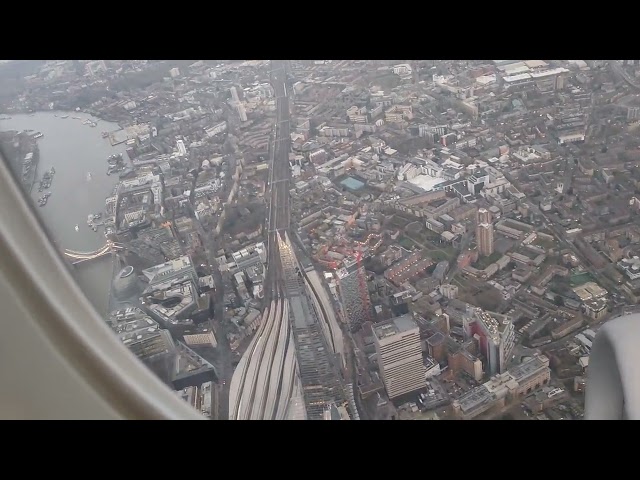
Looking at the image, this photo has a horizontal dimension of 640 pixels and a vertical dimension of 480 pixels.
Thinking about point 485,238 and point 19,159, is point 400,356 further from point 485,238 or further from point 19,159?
point 19,159

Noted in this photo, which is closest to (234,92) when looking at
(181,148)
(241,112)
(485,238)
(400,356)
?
(241,112)

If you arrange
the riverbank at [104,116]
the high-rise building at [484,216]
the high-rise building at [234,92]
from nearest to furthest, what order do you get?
the high-rise building at [484,216] → the riverbank at [104,116] → the high-rise building at [234,92]

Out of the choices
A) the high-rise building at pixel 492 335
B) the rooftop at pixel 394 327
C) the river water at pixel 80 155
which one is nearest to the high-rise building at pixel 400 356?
the rooftop at pixel 394 327

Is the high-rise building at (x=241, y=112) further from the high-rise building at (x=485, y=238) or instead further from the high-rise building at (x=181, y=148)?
the high-rise building at (x=485, y=238)

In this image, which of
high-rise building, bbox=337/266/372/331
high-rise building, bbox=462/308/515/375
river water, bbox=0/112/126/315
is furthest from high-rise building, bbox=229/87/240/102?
high-rise building, bbox=462/308/515/375
